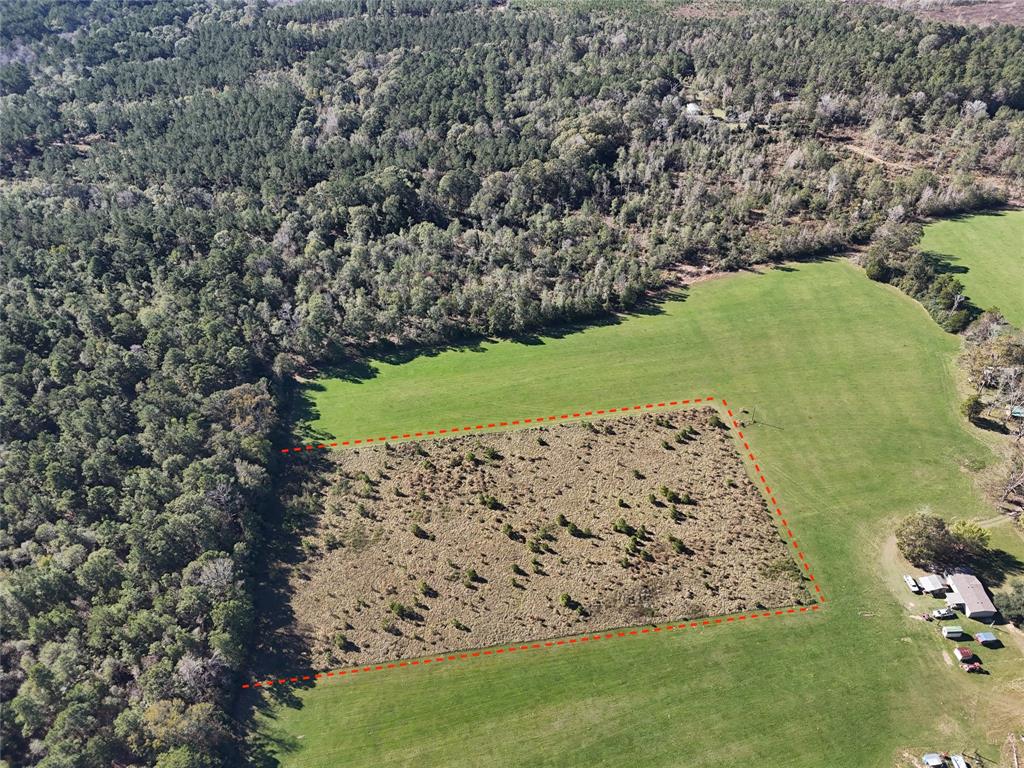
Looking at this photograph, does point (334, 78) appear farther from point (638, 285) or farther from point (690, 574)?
point (690, 574)

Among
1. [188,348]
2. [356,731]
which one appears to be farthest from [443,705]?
[188,348]

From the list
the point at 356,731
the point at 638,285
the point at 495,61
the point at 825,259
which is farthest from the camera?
the point at 495,61

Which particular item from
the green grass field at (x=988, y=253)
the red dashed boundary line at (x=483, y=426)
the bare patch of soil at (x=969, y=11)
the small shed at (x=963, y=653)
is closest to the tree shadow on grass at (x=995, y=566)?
the small shed at (x=963, y=653)

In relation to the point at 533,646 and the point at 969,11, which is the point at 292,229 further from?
the point at 969,11

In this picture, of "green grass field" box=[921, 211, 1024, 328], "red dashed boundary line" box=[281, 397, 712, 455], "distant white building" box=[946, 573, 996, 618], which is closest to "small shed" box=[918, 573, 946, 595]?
"distant white building" box=[946, 573, 996, 618]

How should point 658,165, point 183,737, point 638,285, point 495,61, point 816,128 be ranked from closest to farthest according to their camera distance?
point 183,737 < point 638,285 < point 658,165 < point 816,128 < point 495,61

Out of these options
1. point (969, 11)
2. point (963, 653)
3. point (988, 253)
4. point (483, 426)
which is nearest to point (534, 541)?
point (483, 426)

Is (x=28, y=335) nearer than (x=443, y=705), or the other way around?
(x=443, y=705)

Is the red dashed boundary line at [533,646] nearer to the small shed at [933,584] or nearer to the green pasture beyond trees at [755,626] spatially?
the green pasture beyond trees at [755,626]
